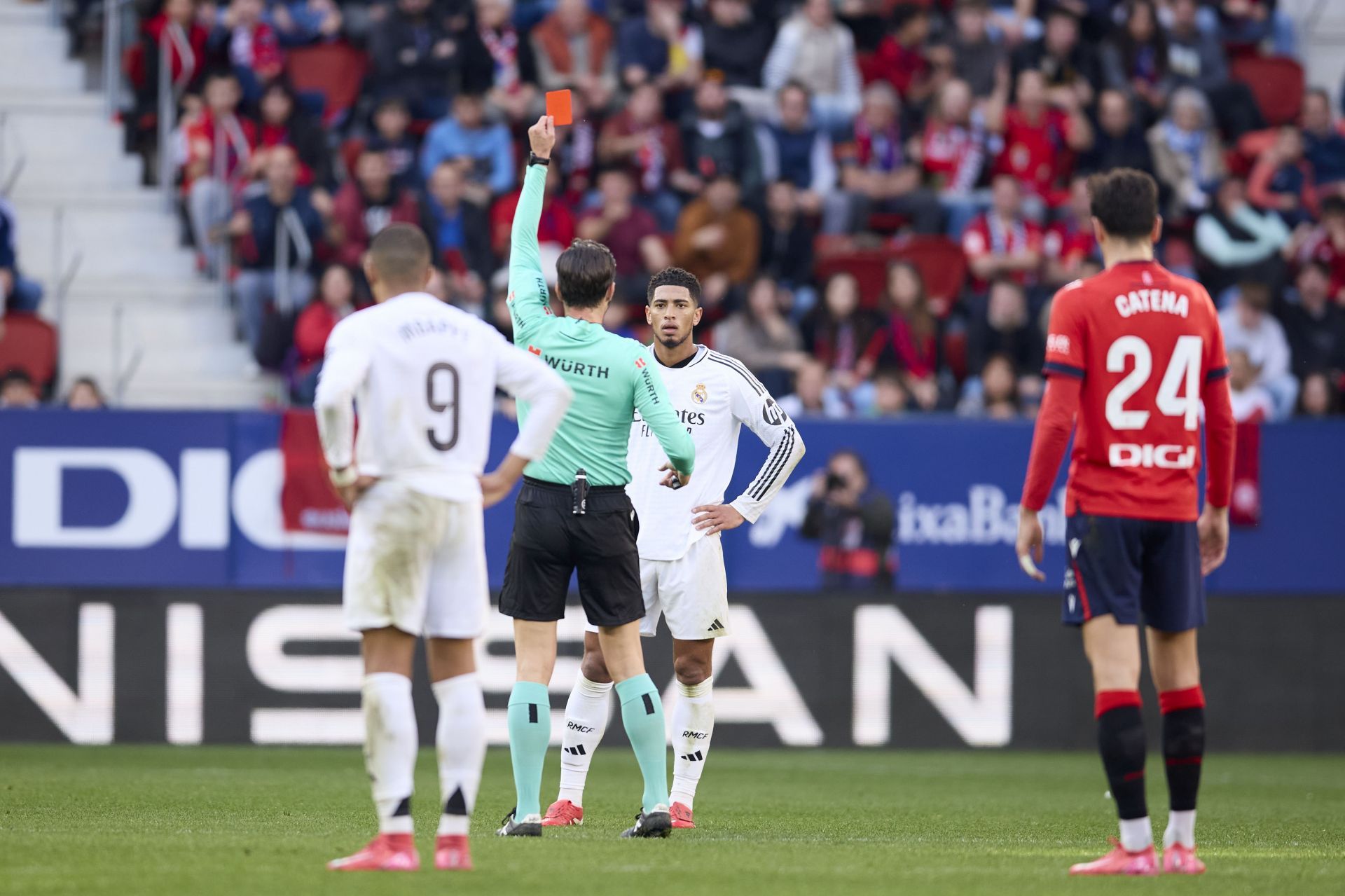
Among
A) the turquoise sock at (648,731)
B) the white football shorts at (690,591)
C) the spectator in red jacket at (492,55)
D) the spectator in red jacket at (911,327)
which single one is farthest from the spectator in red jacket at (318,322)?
the turquoise sock at (648,731)

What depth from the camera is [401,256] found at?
6.81 metres

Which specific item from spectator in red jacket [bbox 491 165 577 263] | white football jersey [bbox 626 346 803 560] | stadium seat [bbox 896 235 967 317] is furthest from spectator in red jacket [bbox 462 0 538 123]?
white football jersey [bbox 626 346 803 560]

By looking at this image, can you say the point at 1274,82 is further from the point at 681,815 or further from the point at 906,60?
the point at 681,815

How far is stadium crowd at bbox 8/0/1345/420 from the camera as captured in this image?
57.2 ft

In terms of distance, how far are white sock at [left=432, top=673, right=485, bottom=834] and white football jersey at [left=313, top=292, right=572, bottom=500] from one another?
0.68 metres

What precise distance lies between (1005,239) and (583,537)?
1115 centimetres

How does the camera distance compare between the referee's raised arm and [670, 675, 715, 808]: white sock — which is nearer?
the referee's raised arm

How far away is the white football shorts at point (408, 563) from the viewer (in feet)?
21.8

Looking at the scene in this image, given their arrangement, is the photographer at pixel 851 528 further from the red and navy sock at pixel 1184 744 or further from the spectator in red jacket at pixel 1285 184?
the red and navy sock at pixel 1184 744

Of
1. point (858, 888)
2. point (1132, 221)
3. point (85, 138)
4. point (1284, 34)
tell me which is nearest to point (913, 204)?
point (1284, 34)

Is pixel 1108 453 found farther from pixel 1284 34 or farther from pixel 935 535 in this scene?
pixel 1284 34

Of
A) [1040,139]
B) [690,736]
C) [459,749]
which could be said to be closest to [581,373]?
[690,736]

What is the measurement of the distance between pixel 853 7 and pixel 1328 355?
258 inches

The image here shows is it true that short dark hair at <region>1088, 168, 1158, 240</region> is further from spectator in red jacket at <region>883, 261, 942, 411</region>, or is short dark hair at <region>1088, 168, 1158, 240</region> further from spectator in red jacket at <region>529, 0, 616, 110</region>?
spectator in red jacket at <region>529, 0, 616, 110</region>
